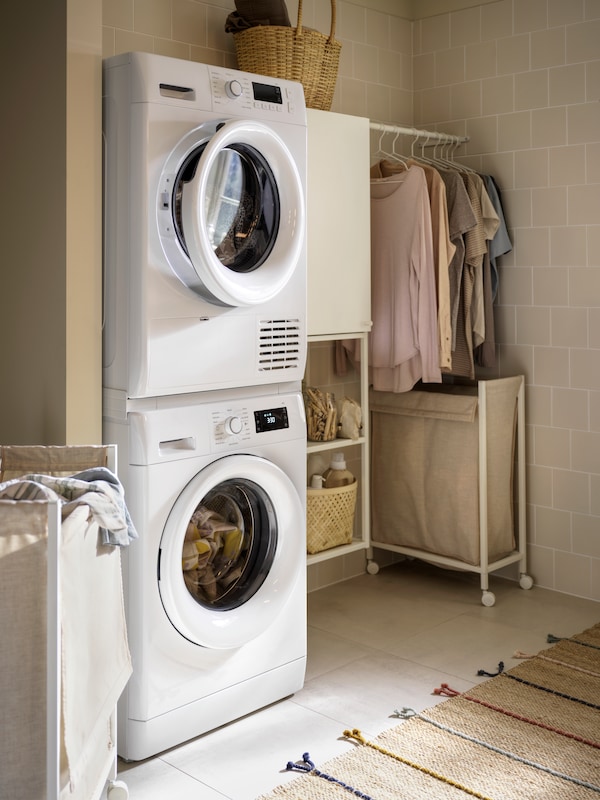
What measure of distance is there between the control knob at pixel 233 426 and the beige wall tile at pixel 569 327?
168 cm

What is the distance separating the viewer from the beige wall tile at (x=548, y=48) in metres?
3.48

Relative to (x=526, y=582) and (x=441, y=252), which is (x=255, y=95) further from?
(x=526, y=582)

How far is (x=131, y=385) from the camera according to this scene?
224 cm

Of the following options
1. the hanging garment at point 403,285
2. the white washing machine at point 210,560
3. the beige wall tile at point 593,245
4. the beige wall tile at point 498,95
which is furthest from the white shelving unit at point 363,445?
the beige wall tile at point 498,95

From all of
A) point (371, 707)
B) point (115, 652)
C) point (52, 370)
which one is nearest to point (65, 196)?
point (52, 370)

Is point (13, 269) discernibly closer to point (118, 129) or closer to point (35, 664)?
point (118, 129)

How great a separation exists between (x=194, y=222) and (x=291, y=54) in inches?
40.1

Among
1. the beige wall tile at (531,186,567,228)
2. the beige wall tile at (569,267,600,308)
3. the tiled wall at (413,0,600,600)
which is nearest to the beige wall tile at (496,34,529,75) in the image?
the tiled wall at (413,0,600,600)

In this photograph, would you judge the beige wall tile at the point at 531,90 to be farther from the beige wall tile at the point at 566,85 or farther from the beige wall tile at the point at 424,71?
the beige wall tile at the point at 424,71

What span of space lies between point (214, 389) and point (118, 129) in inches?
28.0

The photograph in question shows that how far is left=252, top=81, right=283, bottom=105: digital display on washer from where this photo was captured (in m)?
2.45

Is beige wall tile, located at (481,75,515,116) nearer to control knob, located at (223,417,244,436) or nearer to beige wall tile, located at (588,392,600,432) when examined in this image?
beige wall tile, located at (588,392,600,432)

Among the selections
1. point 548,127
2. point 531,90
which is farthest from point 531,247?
point 531,90

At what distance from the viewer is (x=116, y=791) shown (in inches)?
79.4
